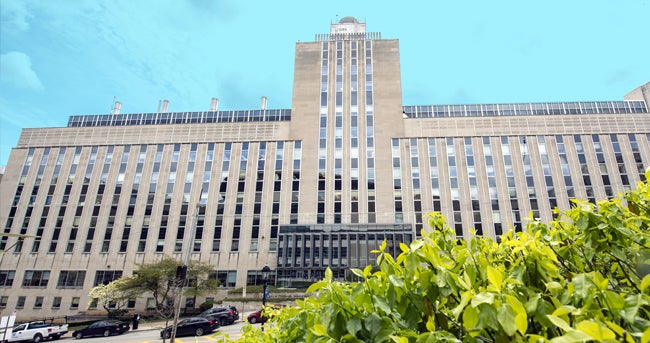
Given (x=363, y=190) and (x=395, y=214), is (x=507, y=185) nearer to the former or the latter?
(x=395, y=214)

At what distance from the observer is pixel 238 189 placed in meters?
54.6

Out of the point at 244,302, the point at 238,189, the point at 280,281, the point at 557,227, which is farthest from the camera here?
the point at 238,189

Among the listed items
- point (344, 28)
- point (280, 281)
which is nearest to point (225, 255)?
point (280, 281)

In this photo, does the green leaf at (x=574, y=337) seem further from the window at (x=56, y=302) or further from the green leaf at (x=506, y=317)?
the window at (x=56, y=302)

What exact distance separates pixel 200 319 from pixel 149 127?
145ft

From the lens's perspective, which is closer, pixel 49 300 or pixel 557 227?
pixel 557 227

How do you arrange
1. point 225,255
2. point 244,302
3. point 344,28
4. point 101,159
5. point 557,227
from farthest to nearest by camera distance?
point 344,28, point 101,159, point 225,255, point 244,302, point 557,227

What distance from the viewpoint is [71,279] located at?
5062 cm

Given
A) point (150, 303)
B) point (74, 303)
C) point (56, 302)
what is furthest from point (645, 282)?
point (56, 302)

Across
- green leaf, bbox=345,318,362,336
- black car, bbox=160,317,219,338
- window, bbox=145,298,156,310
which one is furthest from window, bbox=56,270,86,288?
green leaf, bbox=345,318,362,336

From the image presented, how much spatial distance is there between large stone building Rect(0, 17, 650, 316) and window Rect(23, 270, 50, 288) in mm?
175

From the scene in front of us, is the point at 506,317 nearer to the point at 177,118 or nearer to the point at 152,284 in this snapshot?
the point at 152,284

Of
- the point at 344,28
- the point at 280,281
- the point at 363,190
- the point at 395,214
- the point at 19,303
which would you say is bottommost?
the point at 19,303

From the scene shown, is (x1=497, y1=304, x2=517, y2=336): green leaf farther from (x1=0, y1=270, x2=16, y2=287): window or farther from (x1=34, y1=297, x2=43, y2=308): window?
(x1=0, y1=270, x2=16, y2=287): window
